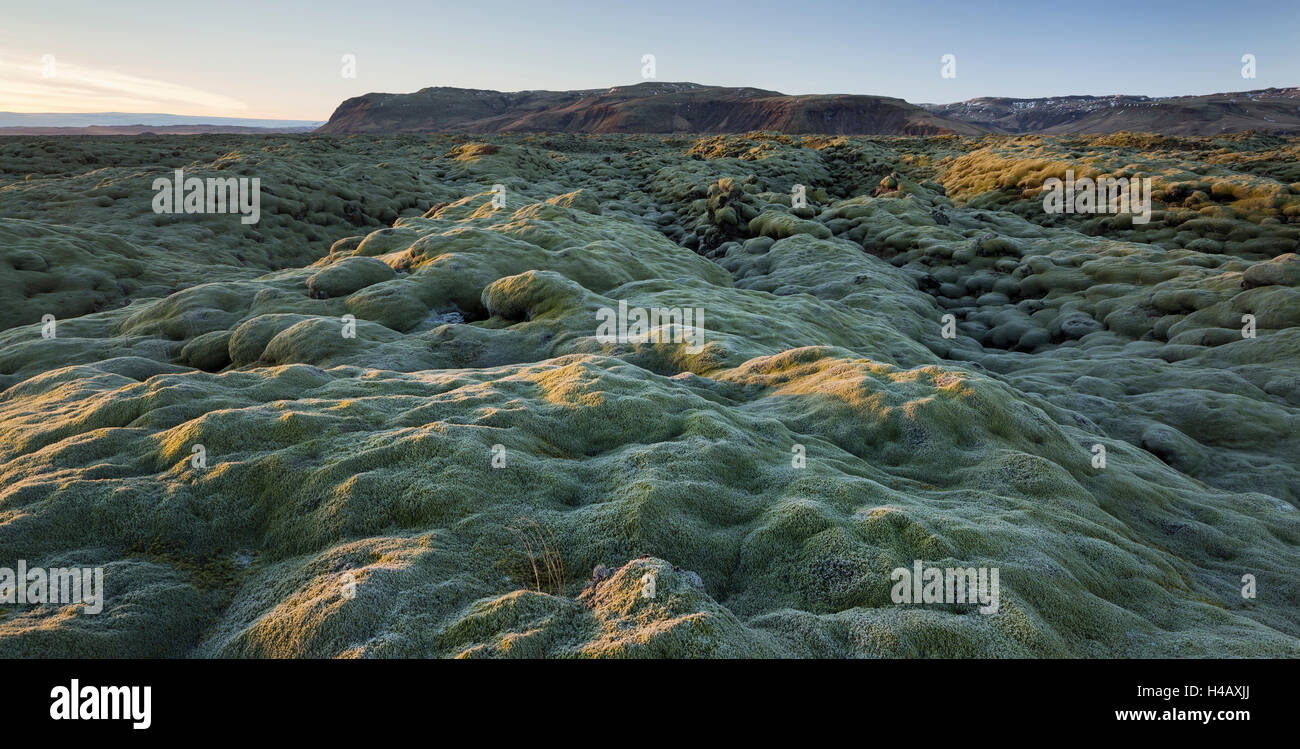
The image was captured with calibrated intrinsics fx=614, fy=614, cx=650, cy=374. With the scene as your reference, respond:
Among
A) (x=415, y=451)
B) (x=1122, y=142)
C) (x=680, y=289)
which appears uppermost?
(x=1122, y=142)

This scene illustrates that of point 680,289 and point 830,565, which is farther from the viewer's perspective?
point 680,289

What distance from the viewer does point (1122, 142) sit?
310 feet

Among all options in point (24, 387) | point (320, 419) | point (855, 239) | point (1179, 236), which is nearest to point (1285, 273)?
point (1179, 236)

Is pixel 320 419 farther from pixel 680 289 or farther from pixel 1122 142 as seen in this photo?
pixel 1122 142

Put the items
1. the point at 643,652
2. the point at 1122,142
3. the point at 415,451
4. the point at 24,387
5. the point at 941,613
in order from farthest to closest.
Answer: the point at 1122,142
the point at 24,387
the point at 415,451
the point at 941,613
the point at 643,652

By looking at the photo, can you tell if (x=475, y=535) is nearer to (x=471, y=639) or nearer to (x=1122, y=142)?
(x=471, y=639)

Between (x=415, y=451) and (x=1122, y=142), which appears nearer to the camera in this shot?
(x=415, y=451)

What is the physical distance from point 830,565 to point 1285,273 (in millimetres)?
33563

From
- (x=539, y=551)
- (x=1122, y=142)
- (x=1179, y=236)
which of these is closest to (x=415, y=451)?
(x=539, y=551)

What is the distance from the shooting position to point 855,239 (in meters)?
48.1

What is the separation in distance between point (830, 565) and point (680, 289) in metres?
19.6
